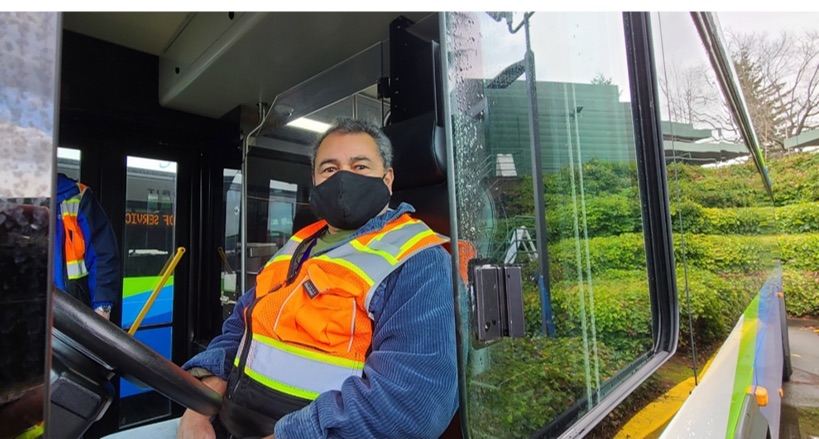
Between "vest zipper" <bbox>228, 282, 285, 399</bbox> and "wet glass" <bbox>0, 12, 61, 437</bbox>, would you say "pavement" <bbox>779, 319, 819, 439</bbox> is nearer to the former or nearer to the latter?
"vest zipper" <bbox>228, 282, 285, 399</bbox>

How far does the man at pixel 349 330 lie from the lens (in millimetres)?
877

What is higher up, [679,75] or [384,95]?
[384,95]

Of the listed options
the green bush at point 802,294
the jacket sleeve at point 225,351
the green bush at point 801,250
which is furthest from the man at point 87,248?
the green bush at point 801,250

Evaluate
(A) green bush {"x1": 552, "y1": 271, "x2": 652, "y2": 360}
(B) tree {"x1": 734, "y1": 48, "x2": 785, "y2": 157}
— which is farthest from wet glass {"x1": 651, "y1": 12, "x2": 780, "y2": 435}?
(B) tree {"x1": 734, "y1": 48, "x2": 785, "y2": 157}

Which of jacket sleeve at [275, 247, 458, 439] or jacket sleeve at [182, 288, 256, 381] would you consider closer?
jacket sleeve at [275, 247, 458, 439]

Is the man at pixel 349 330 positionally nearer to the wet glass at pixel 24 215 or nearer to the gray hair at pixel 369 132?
the gray hair at pixel 369 132

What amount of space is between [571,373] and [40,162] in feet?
3.31

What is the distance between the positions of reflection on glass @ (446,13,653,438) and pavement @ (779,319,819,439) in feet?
11.6

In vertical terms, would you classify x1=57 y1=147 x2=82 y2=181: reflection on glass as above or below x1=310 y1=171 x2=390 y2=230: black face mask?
above

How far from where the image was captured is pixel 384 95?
7.21ft

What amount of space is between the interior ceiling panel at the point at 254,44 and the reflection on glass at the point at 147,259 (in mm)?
557

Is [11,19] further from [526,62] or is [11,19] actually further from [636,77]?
[636,77]

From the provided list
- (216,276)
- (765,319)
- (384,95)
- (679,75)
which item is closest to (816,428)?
(765,319)

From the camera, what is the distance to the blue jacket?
2.82 ft
